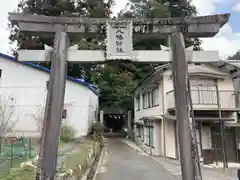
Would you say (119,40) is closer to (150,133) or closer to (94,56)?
(94,56)

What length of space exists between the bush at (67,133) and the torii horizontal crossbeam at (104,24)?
1093 centimetres

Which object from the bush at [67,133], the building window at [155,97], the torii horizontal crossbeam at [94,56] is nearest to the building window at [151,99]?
the building window at [155,97]

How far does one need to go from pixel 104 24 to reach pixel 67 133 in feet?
39.4

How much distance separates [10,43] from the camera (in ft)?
97.1

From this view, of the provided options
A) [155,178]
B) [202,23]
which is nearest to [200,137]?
[155,178]

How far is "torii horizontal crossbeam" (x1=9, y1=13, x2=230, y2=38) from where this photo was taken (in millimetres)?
5207

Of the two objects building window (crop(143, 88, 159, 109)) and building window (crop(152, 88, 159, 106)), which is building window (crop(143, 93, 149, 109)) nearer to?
building window (crop(143, 88, 159, 109))

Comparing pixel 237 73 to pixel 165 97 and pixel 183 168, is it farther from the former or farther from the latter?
pixel 183 168

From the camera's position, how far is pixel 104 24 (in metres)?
5.38

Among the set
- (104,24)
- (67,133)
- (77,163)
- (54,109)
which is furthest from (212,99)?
(54,109)

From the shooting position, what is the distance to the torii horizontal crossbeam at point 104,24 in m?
5.21

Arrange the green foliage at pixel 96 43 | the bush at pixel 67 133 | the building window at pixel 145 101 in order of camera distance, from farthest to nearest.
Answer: the green foliage at pixel 96 43, the building window at pixel 145 101, the bush at pixel 67 133

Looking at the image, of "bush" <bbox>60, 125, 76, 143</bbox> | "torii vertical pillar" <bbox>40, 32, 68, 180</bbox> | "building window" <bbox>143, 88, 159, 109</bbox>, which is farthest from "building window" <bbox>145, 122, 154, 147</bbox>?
"torii vertical pillar" <bbox>40, 32, 68, 180</bbox>

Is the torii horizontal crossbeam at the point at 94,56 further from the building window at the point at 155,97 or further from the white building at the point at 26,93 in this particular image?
the building window at the point at 155,97
